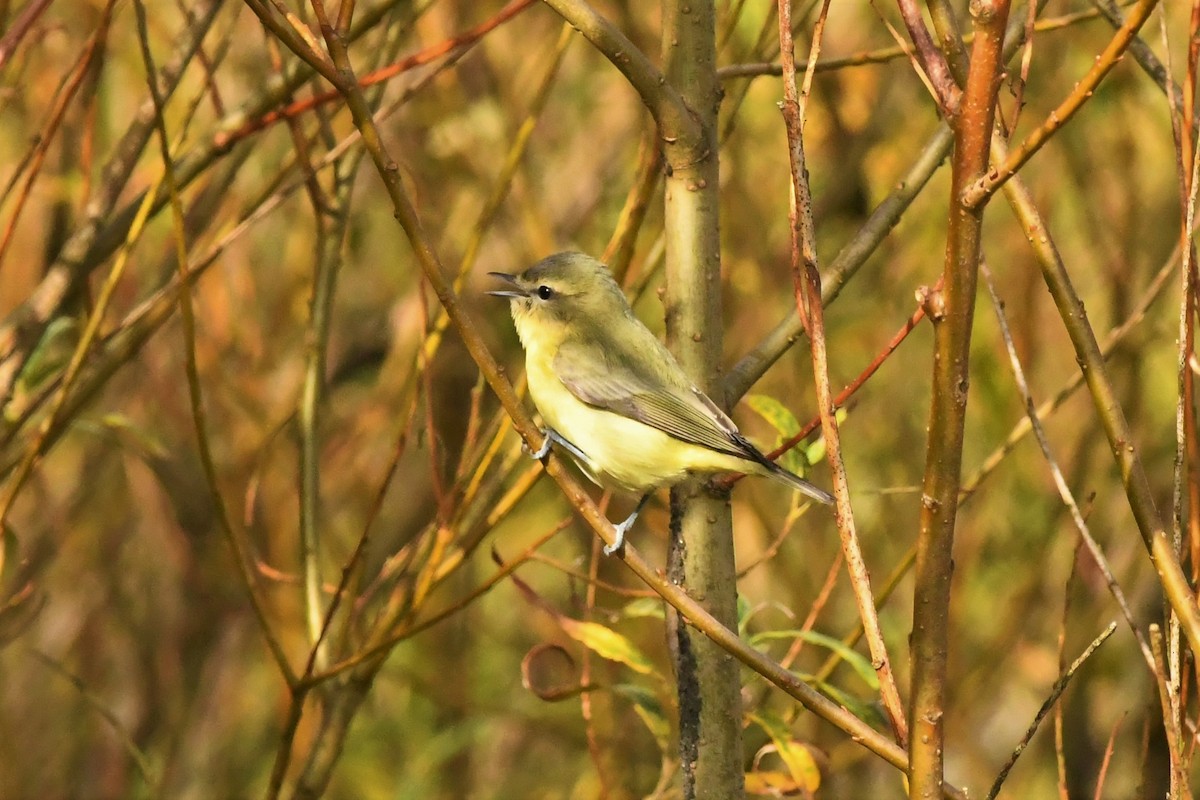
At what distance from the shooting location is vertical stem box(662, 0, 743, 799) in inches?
89.6

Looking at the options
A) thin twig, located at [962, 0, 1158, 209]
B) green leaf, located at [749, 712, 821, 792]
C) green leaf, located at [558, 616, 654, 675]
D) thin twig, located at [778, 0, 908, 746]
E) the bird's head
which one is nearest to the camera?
thin twig, located at [962, 0, 1158, 209]

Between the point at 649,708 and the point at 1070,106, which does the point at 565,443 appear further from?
the point at 1070,106

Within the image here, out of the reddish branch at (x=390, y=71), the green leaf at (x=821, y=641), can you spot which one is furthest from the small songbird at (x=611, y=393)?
the reddish branch at (x=390, y=71)

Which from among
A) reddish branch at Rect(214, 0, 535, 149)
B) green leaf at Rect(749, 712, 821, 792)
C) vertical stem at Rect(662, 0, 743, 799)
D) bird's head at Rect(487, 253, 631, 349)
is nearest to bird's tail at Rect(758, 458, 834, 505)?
vertical stem at Rect(662, 0, 743, 799)

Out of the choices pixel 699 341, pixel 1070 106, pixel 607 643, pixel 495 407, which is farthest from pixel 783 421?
pixel 495 407

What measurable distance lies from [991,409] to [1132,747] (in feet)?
4.89

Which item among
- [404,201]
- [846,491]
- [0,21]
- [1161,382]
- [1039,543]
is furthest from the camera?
[1161,382]

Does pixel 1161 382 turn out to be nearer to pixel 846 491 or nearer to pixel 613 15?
pixel 613 15

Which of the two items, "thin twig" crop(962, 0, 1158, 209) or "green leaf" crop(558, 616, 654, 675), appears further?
"green leaf" crop(558, 616, 654, 675)

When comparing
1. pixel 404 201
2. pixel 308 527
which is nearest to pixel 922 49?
pixel 404 201

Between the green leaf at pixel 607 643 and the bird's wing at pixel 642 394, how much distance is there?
45 centimetres

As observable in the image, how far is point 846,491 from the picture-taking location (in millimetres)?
1557

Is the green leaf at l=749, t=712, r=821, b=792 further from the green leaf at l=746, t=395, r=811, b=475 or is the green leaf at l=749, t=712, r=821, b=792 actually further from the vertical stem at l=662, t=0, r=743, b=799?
the green leaf at l=746, t=395, r=811, b=475

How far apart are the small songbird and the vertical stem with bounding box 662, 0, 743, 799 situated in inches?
5.2
